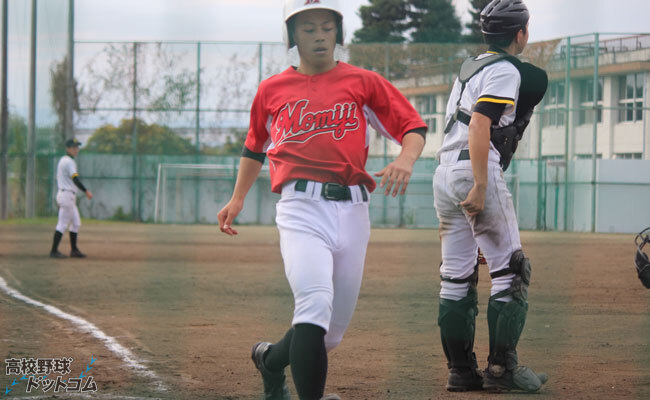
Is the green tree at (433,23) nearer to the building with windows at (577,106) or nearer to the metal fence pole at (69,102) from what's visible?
the building with windows at (577,106)

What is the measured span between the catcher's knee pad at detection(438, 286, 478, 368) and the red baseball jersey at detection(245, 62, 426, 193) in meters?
0.87

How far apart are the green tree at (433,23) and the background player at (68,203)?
1608 cm

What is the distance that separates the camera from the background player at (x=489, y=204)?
13.2 feet

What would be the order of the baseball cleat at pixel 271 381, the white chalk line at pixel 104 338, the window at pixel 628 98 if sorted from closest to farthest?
1. the baseball cleat at pixel 271 381
2. the white chalk line at pixel 104 338
3. the window at pixel 628 98

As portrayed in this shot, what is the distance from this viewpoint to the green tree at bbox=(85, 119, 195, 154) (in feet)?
98.6

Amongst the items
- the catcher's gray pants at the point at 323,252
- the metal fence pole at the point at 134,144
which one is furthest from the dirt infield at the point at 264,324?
the metal fence pole at the point at 134,144

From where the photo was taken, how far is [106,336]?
585 centimetres

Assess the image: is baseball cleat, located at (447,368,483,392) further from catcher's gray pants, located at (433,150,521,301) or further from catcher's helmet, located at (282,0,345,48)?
catcher's helmet, located at (282,0,345,48)

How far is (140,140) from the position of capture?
98.8ft

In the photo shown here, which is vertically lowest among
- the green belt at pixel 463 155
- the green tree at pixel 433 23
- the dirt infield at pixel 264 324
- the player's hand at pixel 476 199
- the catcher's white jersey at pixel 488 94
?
the dirt infield at pixel 264 324

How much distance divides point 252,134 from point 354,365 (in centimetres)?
171

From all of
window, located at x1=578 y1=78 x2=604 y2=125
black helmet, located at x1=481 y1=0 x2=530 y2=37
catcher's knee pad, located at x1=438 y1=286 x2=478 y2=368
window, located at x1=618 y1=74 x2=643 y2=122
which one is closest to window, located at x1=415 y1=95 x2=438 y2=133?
window, located at x1=578 y1=78 x2=604 y2=125

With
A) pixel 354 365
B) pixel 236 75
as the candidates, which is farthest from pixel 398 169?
pixel 236 75

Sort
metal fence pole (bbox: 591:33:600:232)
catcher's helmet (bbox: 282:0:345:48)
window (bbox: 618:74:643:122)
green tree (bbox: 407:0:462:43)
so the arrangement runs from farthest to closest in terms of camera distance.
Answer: green tree (bbox: 407:0:462:43) < window (bbox: 618:74:643:122) < metal fence pole (bbox: 591:33:600:232) < catcher's helmet (bbox: 282:0:345:48)
